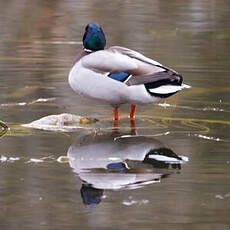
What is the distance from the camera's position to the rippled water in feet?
19.7

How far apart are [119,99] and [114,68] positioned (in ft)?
1.02

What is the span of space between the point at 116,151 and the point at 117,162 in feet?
1.52

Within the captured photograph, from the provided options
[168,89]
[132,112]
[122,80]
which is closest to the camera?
[168,89]

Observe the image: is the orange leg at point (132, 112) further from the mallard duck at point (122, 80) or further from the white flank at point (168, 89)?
the white flank at point (168, 89)

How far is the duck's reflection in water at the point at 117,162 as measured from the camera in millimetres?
6684

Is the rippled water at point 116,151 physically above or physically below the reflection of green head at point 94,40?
below

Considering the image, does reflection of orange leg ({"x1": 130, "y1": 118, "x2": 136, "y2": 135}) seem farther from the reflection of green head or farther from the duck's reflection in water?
the reflection of green head

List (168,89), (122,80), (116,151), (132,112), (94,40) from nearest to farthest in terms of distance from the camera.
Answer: (116,151) < (168,89) < (122,80) < (132,112) < (94,40)

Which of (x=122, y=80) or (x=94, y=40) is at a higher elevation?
(x=94, y=40)

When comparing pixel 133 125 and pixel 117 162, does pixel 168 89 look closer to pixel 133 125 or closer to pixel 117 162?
pixel 133 125

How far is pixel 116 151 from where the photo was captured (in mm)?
7844

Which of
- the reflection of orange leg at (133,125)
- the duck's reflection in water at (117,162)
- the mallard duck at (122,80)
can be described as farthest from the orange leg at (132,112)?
the duck's reflection in water at (117,162)

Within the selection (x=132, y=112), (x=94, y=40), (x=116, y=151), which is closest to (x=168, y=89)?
(x=132, y=112)

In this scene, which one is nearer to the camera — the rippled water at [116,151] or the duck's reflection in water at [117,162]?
the rippled water at [116,151]
